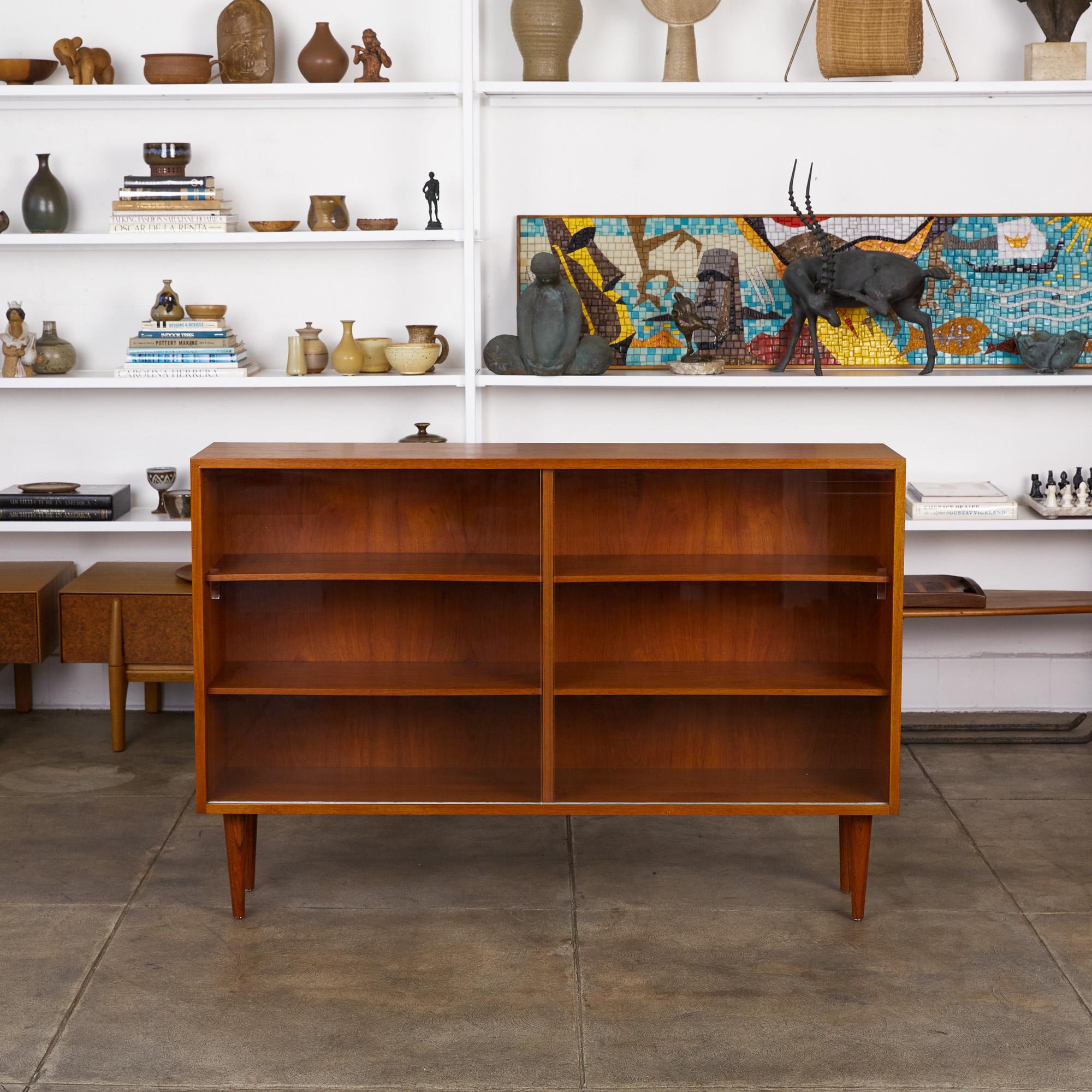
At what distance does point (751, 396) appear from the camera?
5199 millimetres

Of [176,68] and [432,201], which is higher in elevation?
[176,68]

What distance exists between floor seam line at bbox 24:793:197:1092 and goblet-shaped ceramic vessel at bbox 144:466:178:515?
118 cm

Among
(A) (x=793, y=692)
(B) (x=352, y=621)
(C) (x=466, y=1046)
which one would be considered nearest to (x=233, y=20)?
(B) (x=352, y=621)

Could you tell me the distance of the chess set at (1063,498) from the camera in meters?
4.91

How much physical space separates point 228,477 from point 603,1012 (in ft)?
5.32

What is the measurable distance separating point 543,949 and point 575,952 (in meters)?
0.08

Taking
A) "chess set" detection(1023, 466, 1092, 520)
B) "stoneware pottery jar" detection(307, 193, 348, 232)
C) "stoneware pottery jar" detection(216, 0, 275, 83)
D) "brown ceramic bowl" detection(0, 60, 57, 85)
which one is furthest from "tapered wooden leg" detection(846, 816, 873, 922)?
"brown ceramic bowl" detection(0, 60, 57, 85)

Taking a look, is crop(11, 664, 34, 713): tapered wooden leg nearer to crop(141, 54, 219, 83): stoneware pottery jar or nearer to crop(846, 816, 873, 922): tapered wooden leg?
crop(141, 54, 219, 83): stoneware pottery jar

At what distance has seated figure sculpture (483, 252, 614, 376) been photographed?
186 inches

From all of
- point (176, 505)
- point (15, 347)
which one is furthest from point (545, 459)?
point (15, 347)

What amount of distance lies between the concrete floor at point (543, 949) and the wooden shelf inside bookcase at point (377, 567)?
0.92 metres

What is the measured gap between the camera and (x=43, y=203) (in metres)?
4.85

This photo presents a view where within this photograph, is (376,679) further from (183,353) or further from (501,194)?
Result: (501,194)

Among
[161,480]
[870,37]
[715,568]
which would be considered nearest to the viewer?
[715,568]
